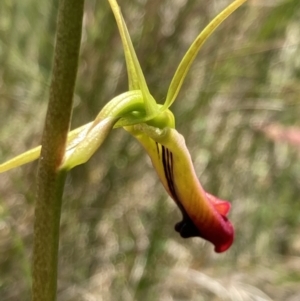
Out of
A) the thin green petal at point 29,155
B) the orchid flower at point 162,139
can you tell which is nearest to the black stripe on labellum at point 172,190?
the orchid flower at point 162,139

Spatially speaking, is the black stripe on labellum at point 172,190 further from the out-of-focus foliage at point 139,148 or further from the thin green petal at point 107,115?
the out-of-focus foliage at point 139,148

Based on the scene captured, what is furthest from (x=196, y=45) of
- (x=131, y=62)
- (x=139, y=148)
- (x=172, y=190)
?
(x=139, y=148)

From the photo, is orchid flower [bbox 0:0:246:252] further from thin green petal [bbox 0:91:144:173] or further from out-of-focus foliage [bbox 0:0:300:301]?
out-of-focus foliage [bbox 0:0:300:301]

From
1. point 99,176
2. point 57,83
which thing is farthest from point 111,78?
point 57,83

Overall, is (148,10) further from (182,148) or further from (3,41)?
(182,148)

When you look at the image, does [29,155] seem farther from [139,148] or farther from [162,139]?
[139,148]

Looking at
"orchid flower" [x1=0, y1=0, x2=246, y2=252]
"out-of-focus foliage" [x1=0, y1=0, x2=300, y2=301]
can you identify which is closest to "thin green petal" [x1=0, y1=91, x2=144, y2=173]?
"orchid flower" [x1=0, y1=0, x2=246, y2=252]

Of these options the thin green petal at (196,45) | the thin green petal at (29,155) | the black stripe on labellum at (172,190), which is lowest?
the black stripe on labellum at (172,190)
